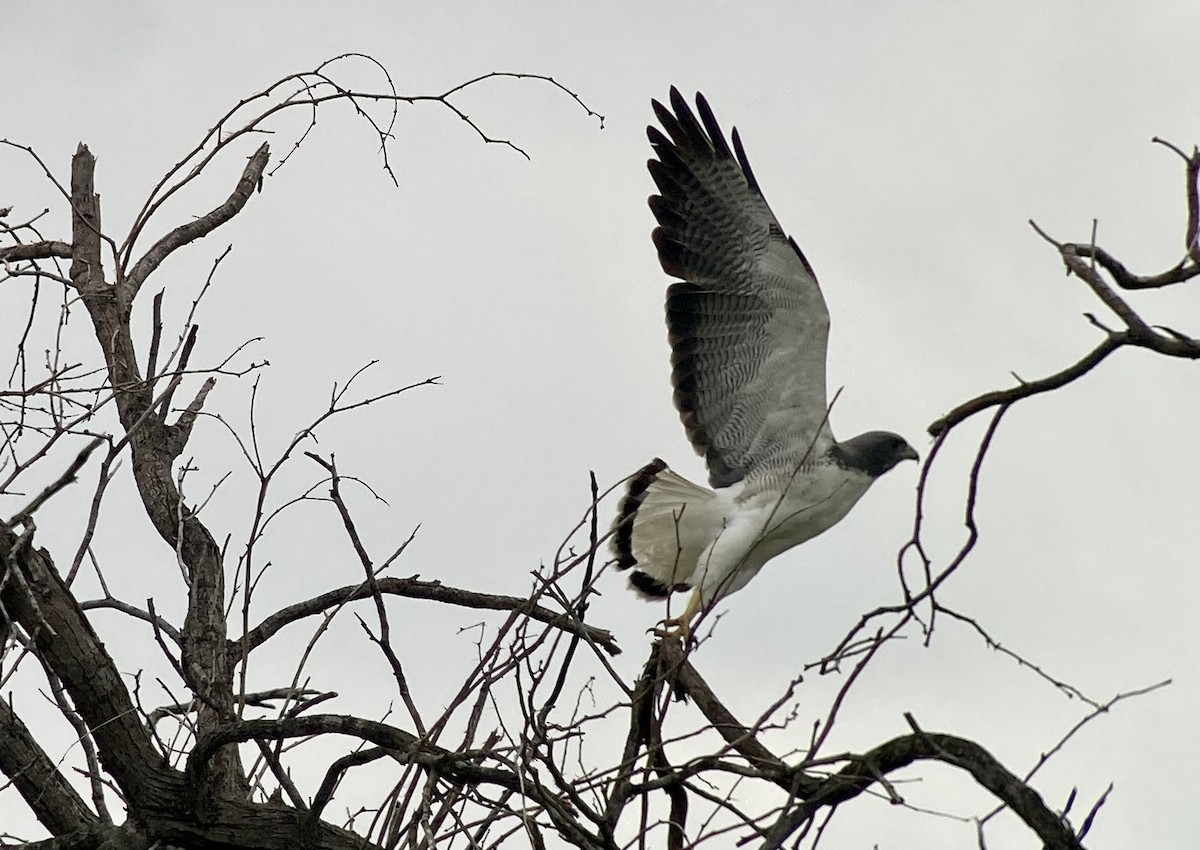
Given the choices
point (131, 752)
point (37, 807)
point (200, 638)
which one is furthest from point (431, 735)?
point (200, 638)

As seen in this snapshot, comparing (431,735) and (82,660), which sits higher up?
(82,660)

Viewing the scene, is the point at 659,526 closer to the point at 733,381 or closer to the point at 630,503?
the point at 630,503

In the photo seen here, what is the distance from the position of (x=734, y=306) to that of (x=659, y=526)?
→ 89 centimetres

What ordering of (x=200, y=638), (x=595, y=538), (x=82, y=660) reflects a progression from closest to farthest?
(x=595, y=538), (x=82, y=660), (x=200, y=638)

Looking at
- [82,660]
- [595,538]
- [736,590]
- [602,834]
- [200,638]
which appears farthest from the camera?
[736,590]

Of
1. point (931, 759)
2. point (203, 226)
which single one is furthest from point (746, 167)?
point (931, 759)

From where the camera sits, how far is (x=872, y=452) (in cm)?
611

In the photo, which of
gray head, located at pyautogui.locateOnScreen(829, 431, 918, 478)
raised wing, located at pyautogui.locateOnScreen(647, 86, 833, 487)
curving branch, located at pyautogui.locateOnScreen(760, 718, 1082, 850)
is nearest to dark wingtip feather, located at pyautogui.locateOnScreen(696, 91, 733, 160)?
raised wing, located at pyautogui.locateOnScreen(647, 86, 833, 487)

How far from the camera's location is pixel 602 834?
3.16 metres

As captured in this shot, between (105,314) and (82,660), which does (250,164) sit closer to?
(105,314)

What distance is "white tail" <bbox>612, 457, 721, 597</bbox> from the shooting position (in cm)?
613

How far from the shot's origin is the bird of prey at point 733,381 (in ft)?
19.7

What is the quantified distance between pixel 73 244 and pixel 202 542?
1.27 metres

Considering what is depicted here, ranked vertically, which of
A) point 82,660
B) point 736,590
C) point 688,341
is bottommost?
point 82,660
